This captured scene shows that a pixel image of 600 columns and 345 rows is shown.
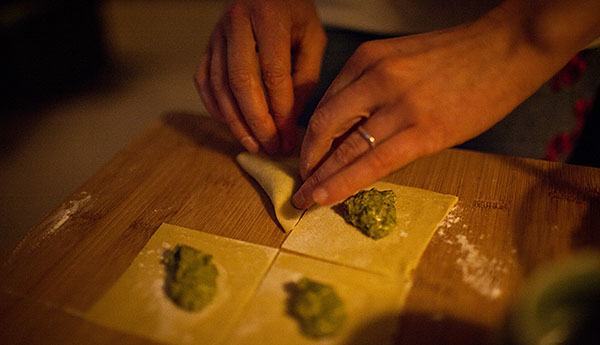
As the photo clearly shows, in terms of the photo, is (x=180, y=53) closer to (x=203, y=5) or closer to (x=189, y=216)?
(x=203, y=5)

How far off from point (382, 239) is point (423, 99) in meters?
0.31

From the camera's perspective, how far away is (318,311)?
0.86m

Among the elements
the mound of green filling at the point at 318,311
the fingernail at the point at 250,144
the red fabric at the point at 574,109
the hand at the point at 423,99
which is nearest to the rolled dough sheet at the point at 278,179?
the fingernail at the point at 250,144

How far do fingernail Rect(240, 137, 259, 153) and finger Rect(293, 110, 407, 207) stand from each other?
0.88 ft

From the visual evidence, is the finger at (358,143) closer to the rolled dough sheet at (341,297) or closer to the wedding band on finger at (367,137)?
the wedding band on finger at (367,137)

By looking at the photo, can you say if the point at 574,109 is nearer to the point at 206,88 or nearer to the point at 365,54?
the point at 365,54

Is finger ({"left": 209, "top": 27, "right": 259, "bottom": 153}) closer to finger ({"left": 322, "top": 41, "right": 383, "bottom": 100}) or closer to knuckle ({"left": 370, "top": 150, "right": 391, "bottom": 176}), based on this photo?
finger ({"left": 322, "top": 41, "right": 383, "bottom": 100})

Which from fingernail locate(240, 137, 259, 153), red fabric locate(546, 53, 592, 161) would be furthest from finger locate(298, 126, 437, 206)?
red fabric locate(546, 53, 592, 161)

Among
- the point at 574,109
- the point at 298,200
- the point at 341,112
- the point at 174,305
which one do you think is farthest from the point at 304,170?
→ the point at 574,109

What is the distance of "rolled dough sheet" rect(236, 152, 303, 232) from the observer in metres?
1.12

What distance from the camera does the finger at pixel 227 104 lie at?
4.14ft

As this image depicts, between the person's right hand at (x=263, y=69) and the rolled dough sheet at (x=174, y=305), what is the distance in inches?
12.8

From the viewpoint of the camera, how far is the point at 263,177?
1218mm

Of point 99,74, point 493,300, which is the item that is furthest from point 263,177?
point 99,74
